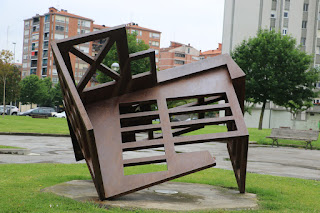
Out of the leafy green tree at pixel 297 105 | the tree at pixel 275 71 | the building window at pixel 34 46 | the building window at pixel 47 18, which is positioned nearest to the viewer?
the tree at pixel 275 71

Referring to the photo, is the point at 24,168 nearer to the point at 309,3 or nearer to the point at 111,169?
the point at 111,169

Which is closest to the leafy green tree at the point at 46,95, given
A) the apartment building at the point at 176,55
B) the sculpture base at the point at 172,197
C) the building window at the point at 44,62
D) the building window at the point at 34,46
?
the building window at the point at 44,62

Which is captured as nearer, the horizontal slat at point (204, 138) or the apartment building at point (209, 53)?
the horizontal slat at point (204, 138)

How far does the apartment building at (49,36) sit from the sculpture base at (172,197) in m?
94.7

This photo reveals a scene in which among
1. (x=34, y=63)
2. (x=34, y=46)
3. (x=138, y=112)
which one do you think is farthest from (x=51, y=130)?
(x=34, y=46)

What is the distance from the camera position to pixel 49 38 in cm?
10206

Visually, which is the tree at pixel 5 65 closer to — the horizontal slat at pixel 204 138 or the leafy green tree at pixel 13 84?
the leafy green tree at pixel 13 84

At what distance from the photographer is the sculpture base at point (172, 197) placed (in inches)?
228

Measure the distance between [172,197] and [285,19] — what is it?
57.5 meters

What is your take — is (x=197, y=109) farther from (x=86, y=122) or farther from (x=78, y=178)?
(x=78, y=178)

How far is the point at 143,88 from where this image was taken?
261 inches

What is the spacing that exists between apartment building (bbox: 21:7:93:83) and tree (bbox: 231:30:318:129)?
68727 millimetres

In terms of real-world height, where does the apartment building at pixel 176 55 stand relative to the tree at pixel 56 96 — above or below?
above

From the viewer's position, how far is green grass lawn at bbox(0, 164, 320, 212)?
214 inches
